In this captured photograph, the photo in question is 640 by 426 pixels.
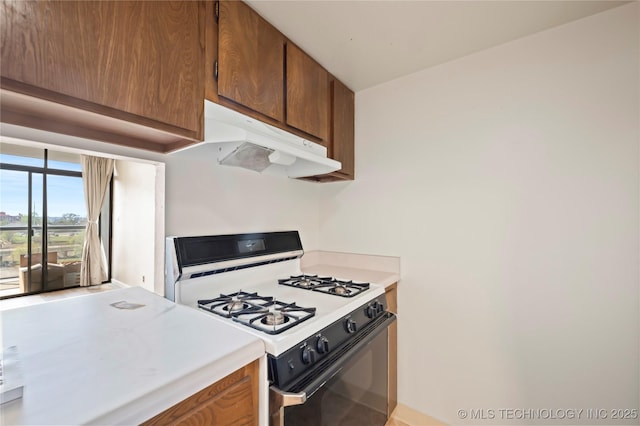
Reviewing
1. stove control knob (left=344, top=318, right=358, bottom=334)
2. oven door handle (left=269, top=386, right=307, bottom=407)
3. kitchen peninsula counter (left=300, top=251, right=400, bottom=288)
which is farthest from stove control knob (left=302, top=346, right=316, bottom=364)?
kitchen peninsula counter (left=300, top=251, right=400, bottom=288)

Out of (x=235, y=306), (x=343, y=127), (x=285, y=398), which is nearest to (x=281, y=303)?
(x=235, y=306)

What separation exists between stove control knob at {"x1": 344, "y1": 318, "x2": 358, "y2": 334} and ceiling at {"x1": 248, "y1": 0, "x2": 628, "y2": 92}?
1.35 meters

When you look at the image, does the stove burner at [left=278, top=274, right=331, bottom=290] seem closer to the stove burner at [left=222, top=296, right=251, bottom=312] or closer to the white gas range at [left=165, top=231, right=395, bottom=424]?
the white gas range at [left=165, top=231, right=395, bottom=424]

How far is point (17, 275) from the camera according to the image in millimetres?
915

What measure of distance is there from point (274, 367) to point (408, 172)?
1.40 meters

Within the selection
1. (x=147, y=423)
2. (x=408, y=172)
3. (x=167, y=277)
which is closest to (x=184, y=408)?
(x=147, y=423)

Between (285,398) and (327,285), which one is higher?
(327,285)

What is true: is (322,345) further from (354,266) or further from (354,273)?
(354,266)

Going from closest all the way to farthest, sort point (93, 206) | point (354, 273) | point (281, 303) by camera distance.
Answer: point (93, 206) < point (281, 303) < point (354, 273)

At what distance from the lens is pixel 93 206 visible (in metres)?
1.06

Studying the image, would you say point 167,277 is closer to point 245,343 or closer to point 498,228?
point 245,343

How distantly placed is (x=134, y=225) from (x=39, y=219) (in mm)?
279

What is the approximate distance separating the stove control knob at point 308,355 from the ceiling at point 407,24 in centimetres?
138

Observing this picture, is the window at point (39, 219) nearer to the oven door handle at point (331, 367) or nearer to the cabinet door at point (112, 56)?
the cabinet door at point (112, 56)
